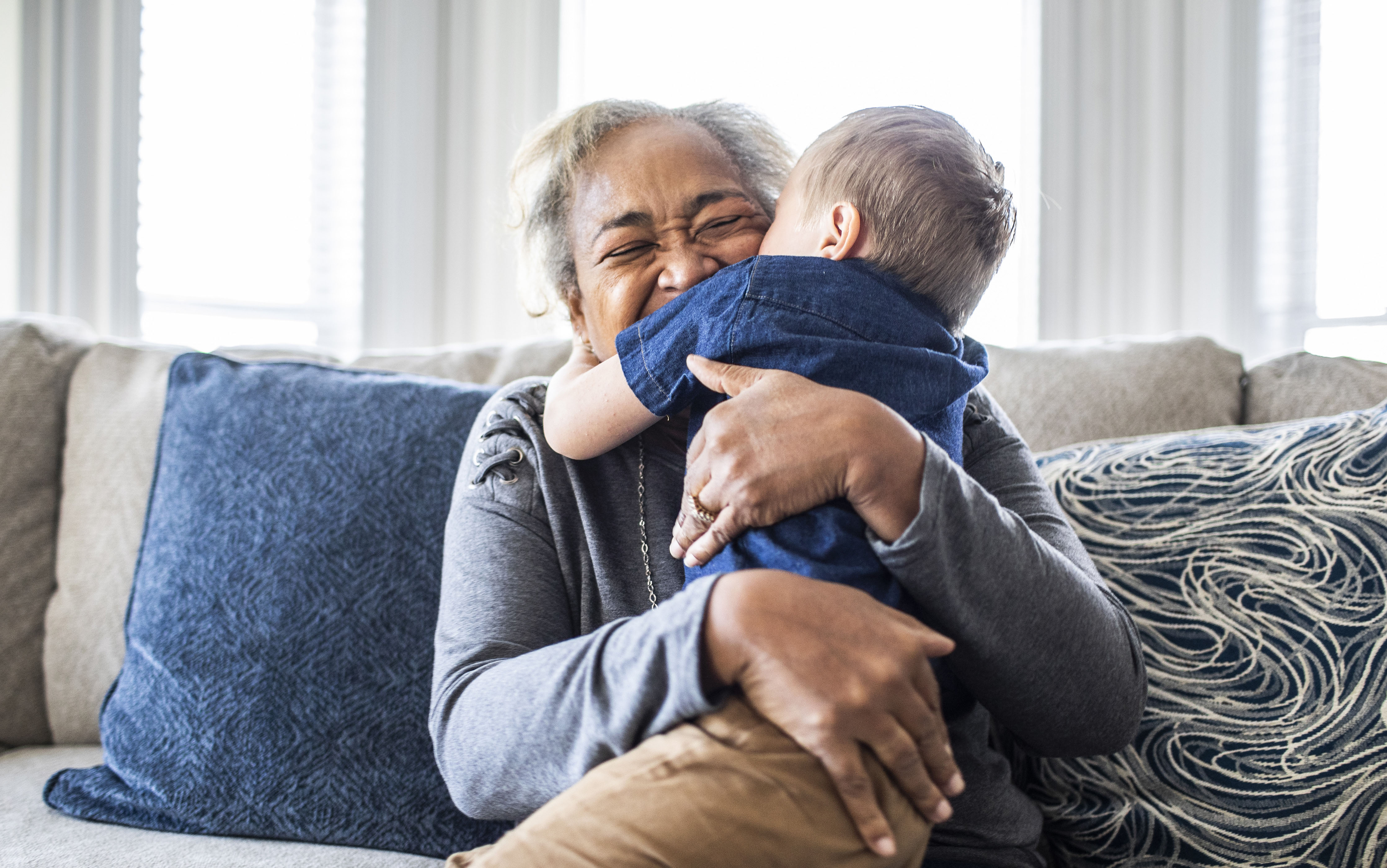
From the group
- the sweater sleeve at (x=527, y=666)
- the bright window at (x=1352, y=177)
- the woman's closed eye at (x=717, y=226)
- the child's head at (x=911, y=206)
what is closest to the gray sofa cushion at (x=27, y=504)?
the sweater sleeve at (x=527, y=666)

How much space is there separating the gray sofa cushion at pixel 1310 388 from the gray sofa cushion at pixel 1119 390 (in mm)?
30

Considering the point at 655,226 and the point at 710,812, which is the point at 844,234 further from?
the point at 710,812

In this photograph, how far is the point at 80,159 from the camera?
8.10 ft

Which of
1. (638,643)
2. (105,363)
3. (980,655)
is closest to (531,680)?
(638,643)

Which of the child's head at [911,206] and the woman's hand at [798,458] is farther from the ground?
the child's head at [911,206]

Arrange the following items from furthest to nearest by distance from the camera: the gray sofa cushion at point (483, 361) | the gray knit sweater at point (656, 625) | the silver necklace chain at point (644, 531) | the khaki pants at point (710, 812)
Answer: the gray sofa cushion at point (483, 361)
the silver necklace chain at point (644, 531)
the gray knit sweater at point (656, 625)
the khaki pants at point (710, 812)

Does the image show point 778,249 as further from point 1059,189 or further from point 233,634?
point 1059,189

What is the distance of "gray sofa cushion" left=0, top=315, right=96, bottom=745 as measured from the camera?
1502 mm

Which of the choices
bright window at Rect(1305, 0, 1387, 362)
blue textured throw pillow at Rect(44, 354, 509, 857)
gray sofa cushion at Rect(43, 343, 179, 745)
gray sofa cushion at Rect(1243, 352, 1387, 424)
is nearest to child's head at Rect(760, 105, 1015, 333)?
blue textured throw pillow at Rect(44, 354, 509, 857)

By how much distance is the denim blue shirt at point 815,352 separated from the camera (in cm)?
84

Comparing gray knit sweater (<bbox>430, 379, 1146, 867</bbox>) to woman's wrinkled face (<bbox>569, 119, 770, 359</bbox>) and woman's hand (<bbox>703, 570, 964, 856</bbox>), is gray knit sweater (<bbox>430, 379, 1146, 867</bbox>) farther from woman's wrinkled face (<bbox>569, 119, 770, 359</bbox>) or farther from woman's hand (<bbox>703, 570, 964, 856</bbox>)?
woman's wrinkled face (<bbox>569, 119, 770, 359</bbox>)

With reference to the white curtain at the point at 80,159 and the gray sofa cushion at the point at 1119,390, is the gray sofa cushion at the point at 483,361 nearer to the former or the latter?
the gray sofa cushion at the point at 1119,390

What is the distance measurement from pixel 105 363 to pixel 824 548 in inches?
57.5

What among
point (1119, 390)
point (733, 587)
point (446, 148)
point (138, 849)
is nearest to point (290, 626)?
point (138, 849)
